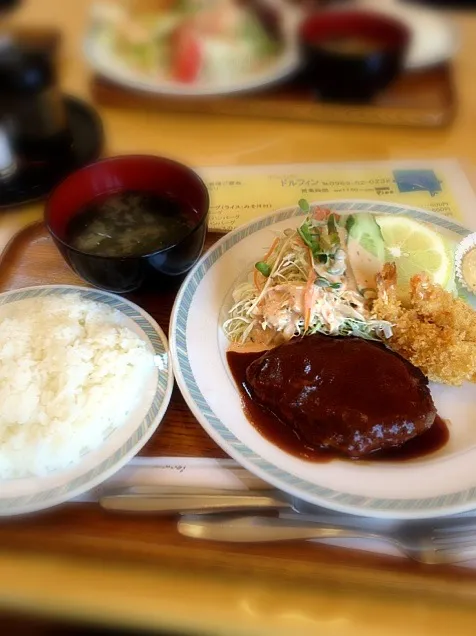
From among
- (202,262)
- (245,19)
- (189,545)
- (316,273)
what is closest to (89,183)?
(202,262)

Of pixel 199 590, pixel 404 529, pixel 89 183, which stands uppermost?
pixel 89 183

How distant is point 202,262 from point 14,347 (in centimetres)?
49

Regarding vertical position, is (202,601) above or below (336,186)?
below

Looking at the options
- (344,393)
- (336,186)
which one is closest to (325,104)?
(336,186)

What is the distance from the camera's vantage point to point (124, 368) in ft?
3.76

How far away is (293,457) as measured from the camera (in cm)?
104

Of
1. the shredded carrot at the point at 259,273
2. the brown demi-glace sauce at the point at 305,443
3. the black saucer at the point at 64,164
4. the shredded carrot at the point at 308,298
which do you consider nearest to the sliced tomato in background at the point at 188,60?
the black saucer at the point at 64,164

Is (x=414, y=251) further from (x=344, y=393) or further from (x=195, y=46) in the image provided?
(x=195, y=46)

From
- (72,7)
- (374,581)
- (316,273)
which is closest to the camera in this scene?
(374,581)

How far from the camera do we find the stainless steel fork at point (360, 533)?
913mm

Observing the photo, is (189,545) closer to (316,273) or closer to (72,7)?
(316,273)

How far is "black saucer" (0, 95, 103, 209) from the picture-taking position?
1.71 meters

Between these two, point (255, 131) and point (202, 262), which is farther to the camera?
point (255, 131)

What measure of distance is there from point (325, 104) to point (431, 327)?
1.19m
